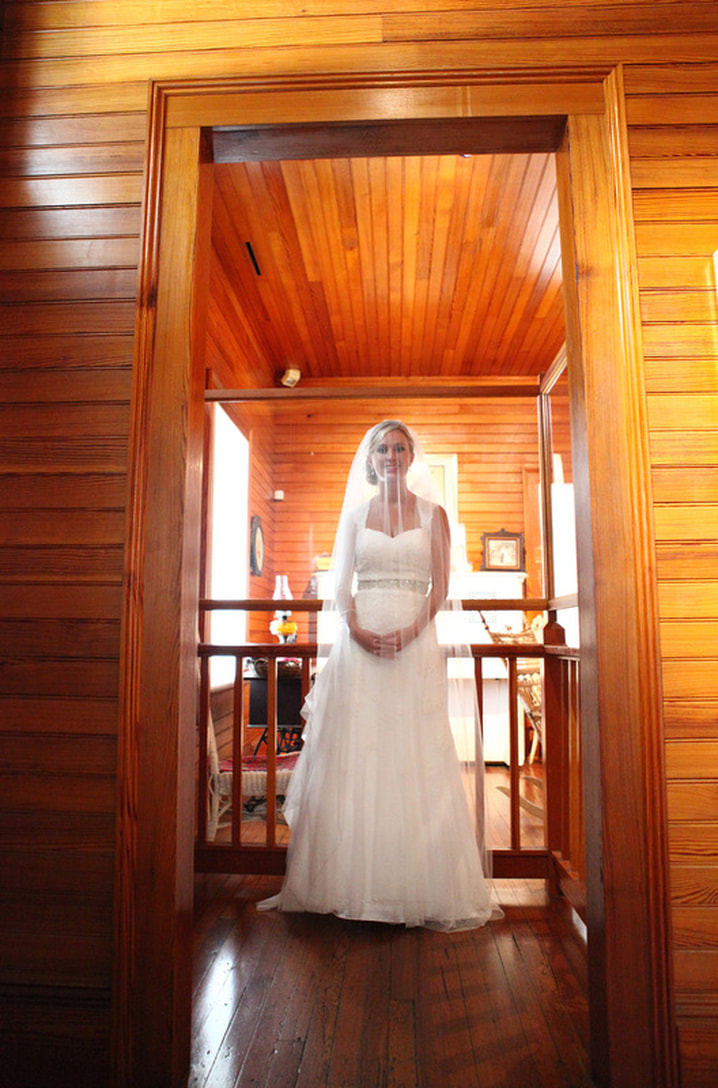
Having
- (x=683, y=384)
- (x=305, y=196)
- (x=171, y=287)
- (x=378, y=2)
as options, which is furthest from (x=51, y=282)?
(x=305, y=196)

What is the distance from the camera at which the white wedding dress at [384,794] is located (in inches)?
85.4

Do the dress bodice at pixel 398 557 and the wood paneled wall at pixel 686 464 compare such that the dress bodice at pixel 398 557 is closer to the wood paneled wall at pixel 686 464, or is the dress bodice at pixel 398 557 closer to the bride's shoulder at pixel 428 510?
the bride's shoulder at pixel 428 510

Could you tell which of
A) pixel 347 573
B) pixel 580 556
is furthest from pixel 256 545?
pixel 580 556

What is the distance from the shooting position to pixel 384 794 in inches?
88.0

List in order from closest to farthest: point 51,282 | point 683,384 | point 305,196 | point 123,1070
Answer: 1. point 123,1070
2. point 683,384
3. point 51,282
4. point 305,196

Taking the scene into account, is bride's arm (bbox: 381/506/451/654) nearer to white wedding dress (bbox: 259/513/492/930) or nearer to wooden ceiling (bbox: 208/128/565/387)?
white wedding dress (bbox: 259/513/492/930)

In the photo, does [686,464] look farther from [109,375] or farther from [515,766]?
[515,766]

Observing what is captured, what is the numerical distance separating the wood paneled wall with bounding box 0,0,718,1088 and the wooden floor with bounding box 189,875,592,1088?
29cm

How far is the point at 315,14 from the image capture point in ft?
5.36

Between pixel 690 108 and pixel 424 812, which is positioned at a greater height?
pixel 690 108

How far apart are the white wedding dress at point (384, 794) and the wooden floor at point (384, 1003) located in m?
0.09

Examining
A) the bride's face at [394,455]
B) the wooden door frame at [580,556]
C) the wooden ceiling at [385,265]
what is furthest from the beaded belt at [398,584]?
the wooden ceiling at [385,265]

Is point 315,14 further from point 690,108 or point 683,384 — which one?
point 683,384

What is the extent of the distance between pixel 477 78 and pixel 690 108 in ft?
1.59
